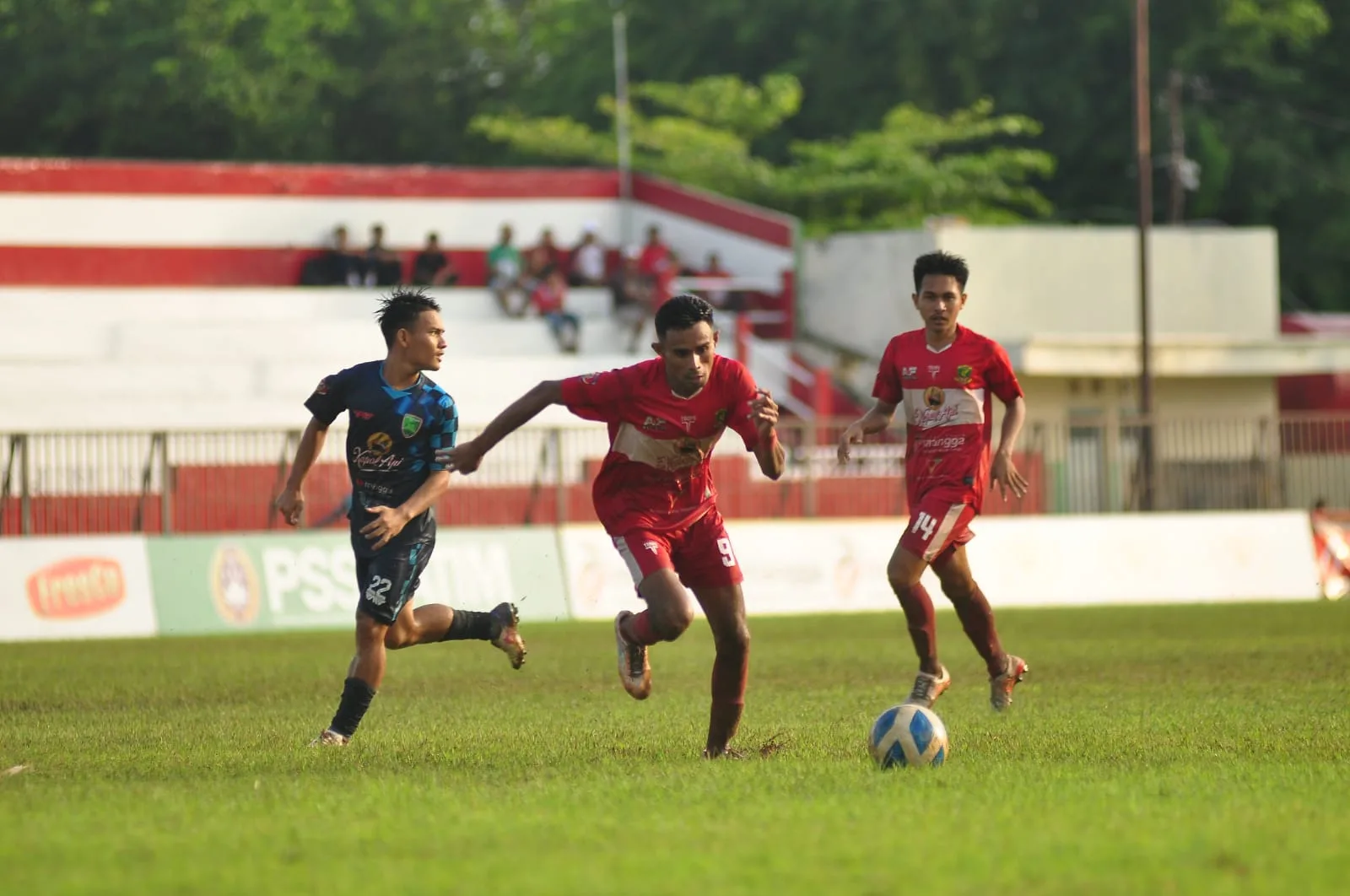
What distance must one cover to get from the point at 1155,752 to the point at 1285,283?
135 ft

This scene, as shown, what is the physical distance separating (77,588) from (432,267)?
15.2 m

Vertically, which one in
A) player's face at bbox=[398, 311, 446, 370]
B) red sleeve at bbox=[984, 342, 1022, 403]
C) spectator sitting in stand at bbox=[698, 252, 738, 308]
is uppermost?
spectator sitting in stand at bbox=[698, 252, 738, 308]

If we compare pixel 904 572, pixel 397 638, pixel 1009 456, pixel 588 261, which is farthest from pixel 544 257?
pixel 397 638

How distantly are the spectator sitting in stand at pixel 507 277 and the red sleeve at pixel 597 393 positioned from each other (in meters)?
25.2

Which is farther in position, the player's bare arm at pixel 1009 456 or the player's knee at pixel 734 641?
the player's bare arm at pixel 1009 456

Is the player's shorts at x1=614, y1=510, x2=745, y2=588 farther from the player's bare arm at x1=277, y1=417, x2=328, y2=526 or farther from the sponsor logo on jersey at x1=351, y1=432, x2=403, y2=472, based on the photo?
the player's bare arm at x1=277, y1=417, x2=328, y2=526

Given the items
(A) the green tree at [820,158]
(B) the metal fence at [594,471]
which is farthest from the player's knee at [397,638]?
(A) the green tree at [820,158]

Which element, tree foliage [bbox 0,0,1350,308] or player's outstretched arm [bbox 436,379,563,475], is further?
tree foliage [bbox 0,0,1350,308]

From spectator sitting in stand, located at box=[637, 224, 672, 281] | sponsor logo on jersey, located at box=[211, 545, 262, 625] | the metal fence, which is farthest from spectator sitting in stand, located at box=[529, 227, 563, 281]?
sponsor logo on jersey, located at box=[211, 545, 262, 625]

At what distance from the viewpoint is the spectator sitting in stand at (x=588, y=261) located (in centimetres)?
3553

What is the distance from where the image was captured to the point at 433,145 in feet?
172

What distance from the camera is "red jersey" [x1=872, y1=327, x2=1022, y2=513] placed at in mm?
11031

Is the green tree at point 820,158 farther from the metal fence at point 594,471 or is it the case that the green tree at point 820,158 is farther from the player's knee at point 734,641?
the player's knee at point 734,641

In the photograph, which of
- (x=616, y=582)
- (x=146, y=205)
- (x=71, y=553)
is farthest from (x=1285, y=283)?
(x=71, y=553)
